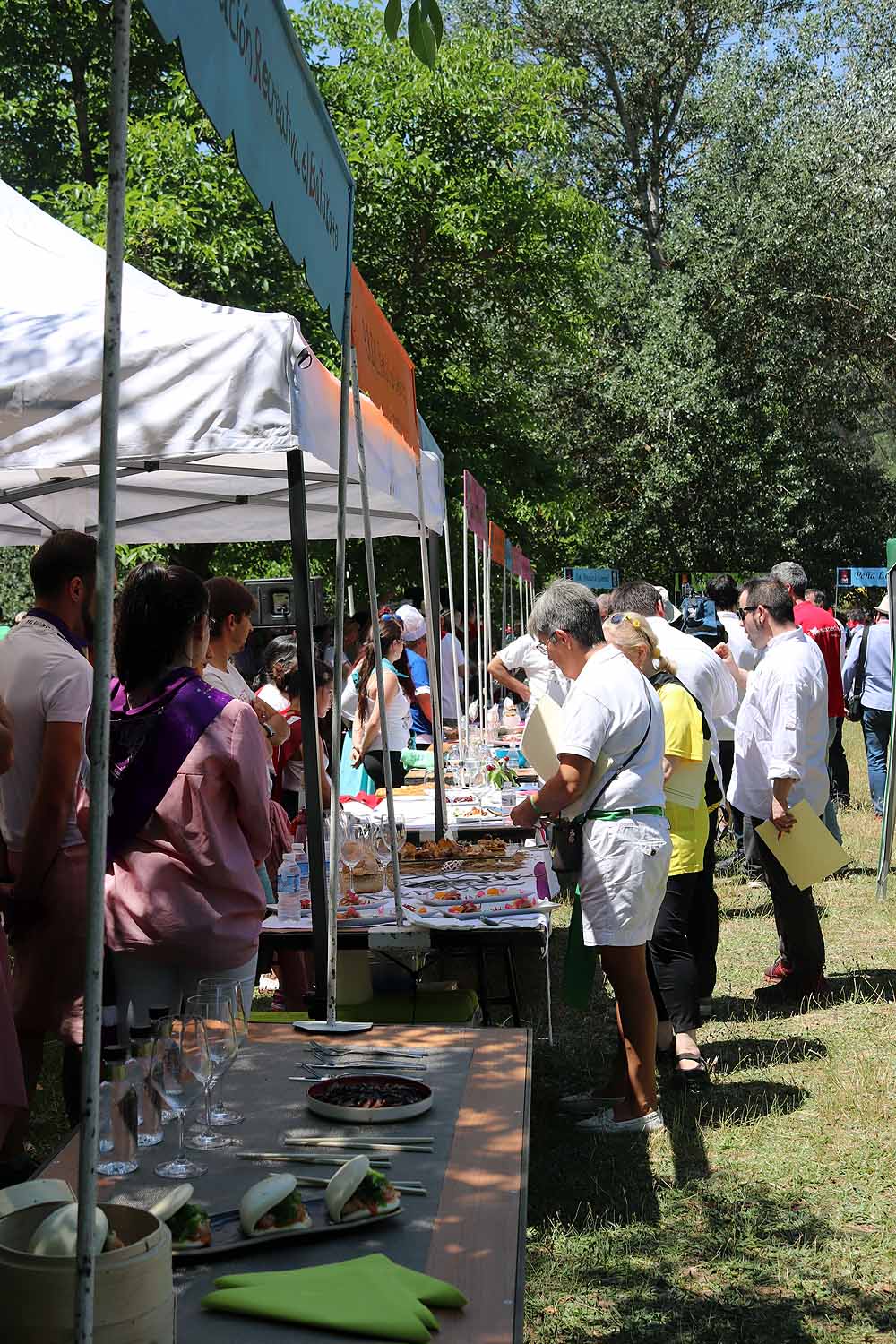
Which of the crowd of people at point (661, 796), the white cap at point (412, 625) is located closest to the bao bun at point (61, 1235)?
the crowd of people at point (661, 796)

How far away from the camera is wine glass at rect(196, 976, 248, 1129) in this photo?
230cm

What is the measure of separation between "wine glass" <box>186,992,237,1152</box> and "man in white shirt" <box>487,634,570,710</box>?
756 centimetres

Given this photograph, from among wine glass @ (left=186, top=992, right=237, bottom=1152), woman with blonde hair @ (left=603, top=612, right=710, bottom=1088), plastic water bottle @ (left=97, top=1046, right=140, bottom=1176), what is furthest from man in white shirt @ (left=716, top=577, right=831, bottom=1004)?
plastic water bottle @ (left=97, top=1046, right=140, bottom=1176)

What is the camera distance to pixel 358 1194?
1992 mm

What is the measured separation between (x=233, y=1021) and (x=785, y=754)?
14.7 ft

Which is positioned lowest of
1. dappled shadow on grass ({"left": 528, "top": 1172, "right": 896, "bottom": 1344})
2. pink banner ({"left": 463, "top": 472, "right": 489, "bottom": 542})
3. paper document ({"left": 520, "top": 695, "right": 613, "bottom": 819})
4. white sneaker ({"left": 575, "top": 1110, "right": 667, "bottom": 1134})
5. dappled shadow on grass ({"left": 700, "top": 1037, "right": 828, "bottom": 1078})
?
dappled shadow on grass ({"left": 528, "top": 1172, "right": 896, "bottom": 1344})

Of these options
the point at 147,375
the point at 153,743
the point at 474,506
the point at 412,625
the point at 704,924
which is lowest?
the point at 704,924

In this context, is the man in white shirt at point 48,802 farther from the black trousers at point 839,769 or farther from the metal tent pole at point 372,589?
the black trousers at point 839,769

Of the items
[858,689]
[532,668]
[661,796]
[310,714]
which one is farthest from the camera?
[858,689]

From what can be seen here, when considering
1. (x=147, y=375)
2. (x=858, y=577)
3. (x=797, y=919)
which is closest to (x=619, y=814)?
(x=147, y=375)

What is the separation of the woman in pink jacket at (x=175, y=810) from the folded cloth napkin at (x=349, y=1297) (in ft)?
5.40

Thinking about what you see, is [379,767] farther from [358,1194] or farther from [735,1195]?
[358,1194]

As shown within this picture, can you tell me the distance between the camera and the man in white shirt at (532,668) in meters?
10.1

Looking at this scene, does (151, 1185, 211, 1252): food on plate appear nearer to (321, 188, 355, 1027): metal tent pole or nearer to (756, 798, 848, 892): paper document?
(321, 188, 355, 1027): metal tent pole
